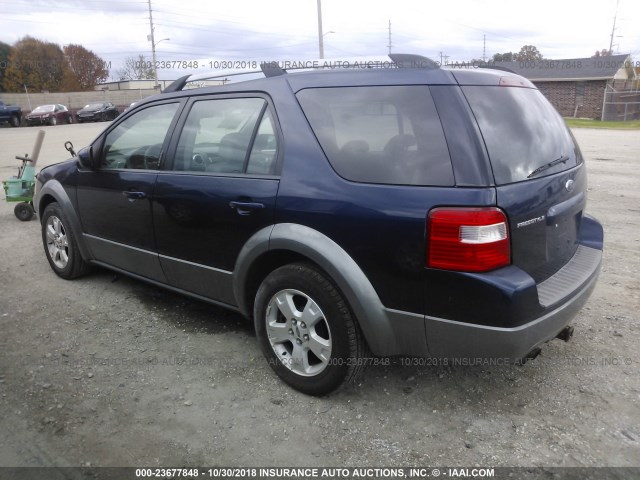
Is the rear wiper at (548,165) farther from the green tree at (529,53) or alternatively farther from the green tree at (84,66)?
the green tree at (529,53)

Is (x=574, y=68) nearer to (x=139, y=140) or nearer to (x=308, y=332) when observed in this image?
(x=139, y=140)

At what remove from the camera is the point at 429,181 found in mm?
2510

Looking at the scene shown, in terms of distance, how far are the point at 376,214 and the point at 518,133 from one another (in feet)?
2.83

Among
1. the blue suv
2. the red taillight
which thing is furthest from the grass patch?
the red taillight

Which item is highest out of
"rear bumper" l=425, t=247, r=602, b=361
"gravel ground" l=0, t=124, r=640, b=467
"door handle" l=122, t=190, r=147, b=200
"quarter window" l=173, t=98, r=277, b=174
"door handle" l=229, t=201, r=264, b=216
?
"quarter window" l=173, t=98, r=277, b=174

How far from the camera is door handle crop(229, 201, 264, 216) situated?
308 cm

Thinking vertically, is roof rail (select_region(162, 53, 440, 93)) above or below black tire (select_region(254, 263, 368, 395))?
above

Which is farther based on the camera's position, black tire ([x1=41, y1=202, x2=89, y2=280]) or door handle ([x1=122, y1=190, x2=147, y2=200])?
black tire ([x1=41, y1=202, x2=89, y2=280])

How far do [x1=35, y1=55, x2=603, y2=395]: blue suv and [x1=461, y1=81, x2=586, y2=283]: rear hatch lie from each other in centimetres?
1

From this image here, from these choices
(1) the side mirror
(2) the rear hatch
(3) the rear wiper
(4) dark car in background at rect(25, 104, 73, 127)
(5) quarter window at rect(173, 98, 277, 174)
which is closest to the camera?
(2) the rear hatch

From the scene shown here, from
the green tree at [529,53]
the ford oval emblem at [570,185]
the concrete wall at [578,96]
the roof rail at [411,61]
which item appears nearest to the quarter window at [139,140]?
the roof rail at [411,61]

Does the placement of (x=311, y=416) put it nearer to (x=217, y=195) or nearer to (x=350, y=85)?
(x=217, y=195)

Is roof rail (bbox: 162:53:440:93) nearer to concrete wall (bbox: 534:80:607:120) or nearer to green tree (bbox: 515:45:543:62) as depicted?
concrete wall (bbox: 534:80:607:120)

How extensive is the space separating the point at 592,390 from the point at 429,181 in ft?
5.46
